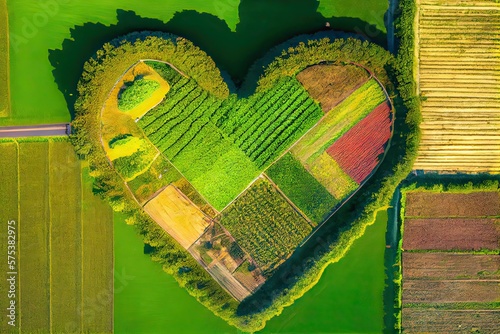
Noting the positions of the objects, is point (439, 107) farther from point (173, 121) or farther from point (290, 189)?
point (173, 121)

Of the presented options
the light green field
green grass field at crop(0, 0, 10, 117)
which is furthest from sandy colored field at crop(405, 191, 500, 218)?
green grass field at crop(0, 0, 10, 117)

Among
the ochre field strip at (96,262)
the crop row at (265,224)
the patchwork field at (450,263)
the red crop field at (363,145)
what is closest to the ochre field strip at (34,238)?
the ochre field strip at (96,262)

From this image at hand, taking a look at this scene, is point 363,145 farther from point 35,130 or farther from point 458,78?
point 35,130


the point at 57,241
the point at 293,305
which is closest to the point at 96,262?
the point at 57,241

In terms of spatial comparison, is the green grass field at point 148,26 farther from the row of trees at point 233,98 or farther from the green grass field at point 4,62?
the row of trees at point 233,98

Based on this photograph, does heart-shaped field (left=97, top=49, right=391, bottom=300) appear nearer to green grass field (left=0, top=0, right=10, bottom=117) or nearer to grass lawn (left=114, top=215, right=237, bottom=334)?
grass lawn (left=114, top=215, right=237, bottom=334)

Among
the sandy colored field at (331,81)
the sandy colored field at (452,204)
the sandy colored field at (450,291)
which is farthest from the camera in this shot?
the sandy colored field at (450,291)
